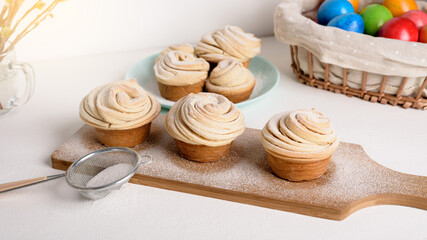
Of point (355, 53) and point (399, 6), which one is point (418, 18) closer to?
point (399, 6)

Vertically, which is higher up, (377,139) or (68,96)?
(68,96)

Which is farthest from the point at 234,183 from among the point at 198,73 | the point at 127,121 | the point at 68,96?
the point at 68,96

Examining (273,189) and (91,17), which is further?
(91,17)

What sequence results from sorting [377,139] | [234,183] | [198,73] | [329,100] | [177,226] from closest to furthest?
1. [177,226]
2. [234,183]
3. [377,139]
4. [198,73]
5. [329,100]

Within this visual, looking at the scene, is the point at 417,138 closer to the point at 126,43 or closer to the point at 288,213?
the point at 288,213

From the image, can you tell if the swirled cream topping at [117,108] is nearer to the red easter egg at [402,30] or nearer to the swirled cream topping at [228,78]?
the swirled cream topping at [228,78]

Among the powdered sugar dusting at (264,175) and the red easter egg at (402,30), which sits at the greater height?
the red easter egg at (402,30)

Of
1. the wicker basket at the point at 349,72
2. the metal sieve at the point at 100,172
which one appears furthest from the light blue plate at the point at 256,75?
the metal sieve at the point at 100,172
